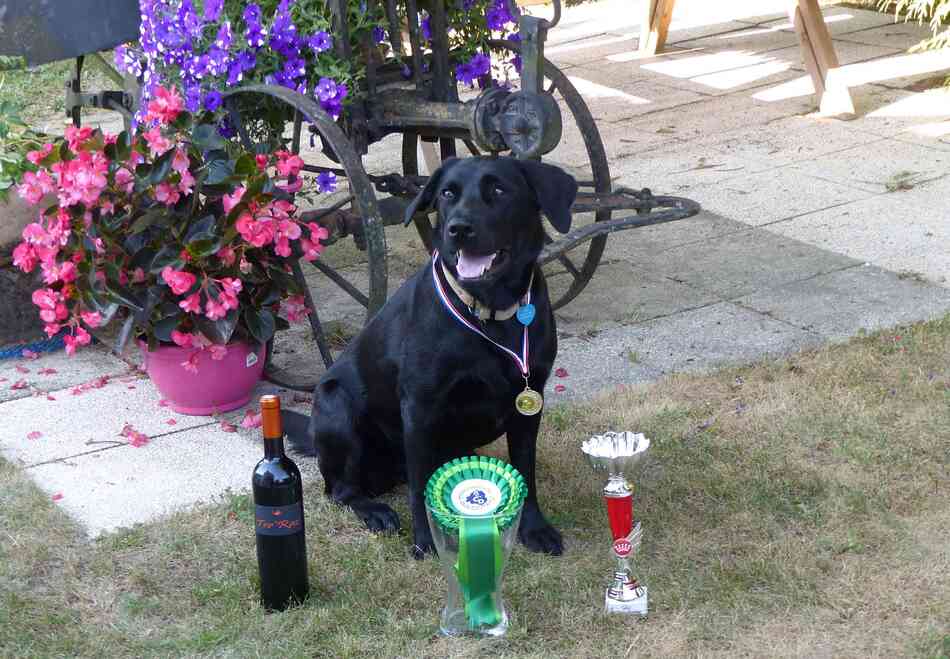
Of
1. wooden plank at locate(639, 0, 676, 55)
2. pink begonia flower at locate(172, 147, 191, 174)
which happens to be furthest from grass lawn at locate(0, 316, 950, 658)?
wooden plank at locate(639, 0, 676, 55)

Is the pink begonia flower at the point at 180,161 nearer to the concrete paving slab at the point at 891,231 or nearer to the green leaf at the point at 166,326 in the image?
→ the green leaf at the point at 166,326

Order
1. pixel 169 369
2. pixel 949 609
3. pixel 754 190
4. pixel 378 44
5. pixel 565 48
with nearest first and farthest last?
pixel 949 609, pixel 169 369, pixel 378 44, pixel 754 190, pixel 565 48

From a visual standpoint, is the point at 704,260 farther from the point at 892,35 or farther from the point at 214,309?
the point at 892,35

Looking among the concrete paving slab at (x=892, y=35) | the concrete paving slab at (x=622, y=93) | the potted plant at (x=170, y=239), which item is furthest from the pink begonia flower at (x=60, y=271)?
the concrete paving slab at (x=892, y=35)

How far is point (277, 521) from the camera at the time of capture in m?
2.94

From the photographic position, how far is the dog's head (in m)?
2.98

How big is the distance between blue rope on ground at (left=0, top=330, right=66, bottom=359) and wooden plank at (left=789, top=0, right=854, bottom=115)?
4744mm

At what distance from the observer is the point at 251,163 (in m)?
3.90

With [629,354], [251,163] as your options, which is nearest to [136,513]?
[251,163]

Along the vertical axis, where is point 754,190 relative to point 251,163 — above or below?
below

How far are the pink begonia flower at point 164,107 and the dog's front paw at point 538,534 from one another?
176 centimetres

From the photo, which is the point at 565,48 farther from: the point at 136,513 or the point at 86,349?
the point at 136,513

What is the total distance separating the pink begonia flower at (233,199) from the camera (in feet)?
12.6

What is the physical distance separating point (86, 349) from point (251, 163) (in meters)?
1.44
